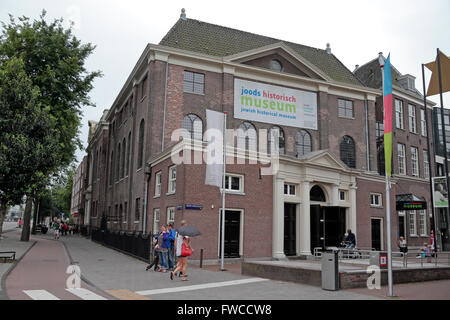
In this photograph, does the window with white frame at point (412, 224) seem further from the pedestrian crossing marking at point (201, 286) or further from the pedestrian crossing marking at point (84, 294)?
the pedestrian crossing marking at point (84, 294)

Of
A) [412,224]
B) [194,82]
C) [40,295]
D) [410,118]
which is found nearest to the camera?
[40,295]

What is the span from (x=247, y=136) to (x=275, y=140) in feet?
7.30

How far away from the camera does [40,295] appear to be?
9945mm

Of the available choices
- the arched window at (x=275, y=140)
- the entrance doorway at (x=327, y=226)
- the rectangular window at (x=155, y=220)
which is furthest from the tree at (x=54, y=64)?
the entrance doorway at (x=327, y=226)

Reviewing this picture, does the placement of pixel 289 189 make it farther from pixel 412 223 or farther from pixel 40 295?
pixel 412 223

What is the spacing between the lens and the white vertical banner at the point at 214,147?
17.4 metres

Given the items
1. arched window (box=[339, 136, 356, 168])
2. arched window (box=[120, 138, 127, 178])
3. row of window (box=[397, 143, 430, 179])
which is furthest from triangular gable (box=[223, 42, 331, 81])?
arched window (box=[120, 138, 127, 178])

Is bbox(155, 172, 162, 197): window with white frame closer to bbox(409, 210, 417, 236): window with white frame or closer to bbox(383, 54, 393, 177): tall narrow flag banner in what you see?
bbox(383, 54, 393, 177): tall narrow flag banner

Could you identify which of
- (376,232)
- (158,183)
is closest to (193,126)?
(158,183)

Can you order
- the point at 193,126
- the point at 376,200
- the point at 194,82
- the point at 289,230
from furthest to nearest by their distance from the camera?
the point at 376,200, the point at 194,82, the point at 193,126, the point at 289,230

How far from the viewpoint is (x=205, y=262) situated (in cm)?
1897

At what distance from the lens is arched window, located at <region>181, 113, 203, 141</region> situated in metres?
26.5

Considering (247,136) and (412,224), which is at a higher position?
(247,136)

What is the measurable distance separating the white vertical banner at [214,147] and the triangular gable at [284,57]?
1111 cm
